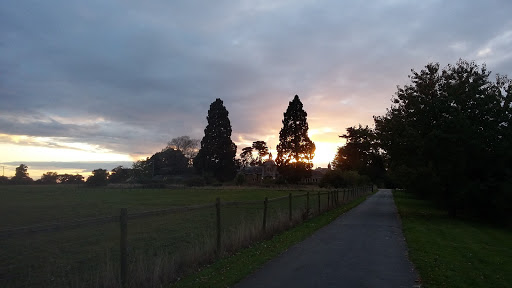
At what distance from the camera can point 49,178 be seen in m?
124

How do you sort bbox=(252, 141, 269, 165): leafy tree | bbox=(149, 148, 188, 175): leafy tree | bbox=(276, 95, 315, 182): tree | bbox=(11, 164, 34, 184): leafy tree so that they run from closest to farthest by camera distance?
bbox=(276, 95, 315, 182): tree < bbox=(11, 164, 34, 184): leafy tree < bbox=(149, 148, 188, 175): leafy tree < bbox=(252, 141, 269, 165): leafy tree

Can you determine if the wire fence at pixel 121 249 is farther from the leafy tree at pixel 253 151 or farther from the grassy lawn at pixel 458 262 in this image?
the leafy tree at pixel 253 151

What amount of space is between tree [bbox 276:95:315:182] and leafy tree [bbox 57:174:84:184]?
76646 millimetres

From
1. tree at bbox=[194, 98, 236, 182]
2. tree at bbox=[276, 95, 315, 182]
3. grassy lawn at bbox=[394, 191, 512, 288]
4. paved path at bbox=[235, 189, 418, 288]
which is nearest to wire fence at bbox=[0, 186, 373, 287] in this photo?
paved path at bbox=[235, 189, 418, 288]

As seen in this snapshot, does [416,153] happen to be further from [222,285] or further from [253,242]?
[222,285]

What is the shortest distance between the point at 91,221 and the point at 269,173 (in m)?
118

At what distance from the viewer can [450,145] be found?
855 inches

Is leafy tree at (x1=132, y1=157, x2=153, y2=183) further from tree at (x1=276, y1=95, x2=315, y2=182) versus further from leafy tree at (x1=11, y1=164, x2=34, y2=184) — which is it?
tree at (x1=276, y1=95, x2=315, y2=182)

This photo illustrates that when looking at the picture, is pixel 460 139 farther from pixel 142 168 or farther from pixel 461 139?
pixel 142 168

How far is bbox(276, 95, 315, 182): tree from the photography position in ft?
246

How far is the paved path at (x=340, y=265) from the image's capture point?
7332 mm

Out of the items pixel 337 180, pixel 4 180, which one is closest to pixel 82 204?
pixel 337 180

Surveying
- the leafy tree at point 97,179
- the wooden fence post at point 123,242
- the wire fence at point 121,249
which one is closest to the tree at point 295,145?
the leafy tree at point 97,179

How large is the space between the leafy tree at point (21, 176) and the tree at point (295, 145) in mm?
80222
